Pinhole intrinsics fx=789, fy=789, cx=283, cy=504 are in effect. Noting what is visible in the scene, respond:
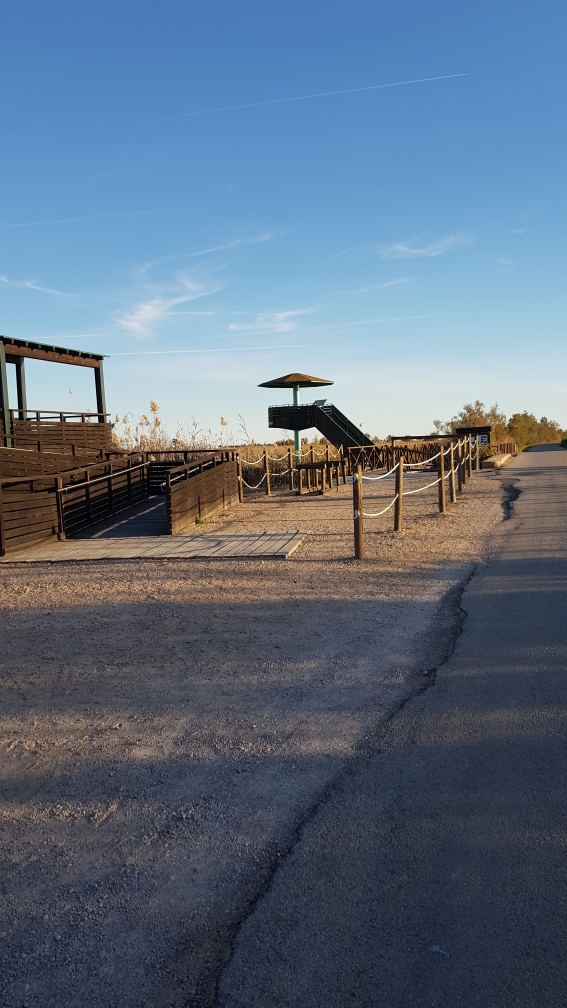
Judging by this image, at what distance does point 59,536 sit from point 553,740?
10.9 metres

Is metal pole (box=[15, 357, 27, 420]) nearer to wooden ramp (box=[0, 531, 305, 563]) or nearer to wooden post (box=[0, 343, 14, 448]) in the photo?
wooden post (box=[0, 343, 14, 448])

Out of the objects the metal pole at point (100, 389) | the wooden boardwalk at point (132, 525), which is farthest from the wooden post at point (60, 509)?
the metal pole at point (100, 389)

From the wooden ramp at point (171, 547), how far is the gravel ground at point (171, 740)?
1.32 meters

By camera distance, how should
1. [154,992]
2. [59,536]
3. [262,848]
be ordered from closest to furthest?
1. [154,992]
2. [262,848]
3. [59,536]

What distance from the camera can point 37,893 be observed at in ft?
9.84

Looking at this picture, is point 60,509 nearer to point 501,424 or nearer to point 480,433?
point 480,433

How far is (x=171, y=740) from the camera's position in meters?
4.47

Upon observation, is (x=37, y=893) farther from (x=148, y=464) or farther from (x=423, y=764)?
(x=148, y=464)

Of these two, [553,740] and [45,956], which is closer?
[45,956]

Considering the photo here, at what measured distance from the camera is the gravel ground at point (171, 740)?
106 inches

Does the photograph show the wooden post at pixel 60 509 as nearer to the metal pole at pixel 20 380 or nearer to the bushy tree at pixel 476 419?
the metal pole at pixel 20 380

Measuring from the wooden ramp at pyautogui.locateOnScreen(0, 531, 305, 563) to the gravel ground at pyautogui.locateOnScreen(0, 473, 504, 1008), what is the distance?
1.32 meters

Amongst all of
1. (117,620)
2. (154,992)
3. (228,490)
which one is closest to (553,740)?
(154,992)

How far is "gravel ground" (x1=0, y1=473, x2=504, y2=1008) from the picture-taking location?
2.69 m
